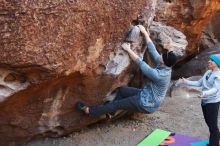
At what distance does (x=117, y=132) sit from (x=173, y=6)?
11.9 ft

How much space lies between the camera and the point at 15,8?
375cm

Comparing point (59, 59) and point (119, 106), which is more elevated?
point (59, 59)

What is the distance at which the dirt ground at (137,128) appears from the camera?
5113 millimetres

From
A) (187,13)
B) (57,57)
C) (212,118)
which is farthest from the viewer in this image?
(187,13)

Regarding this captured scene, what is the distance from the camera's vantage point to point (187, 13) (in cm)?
840

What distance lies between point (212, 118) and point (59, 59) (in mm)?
1859

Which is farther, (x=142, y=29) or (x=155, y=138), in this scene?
(x=155, y=138)

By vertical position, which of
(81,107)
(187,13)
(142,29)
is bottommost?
(81,107)

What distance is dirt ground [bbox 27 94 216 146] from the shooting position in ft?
16.8

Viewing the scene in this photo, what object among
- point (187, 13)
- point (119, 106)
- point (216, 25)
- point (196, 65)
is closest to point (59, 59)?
point (119, 106)

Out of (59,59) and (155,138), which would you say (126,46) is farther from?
(155,138)

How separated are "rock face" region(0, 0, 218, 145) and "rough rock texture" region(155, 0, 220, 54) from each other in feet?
8.76

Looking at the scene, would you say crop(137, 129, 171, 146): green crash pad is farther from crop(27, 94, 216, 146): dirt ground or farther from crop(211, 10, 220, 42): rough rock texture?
crop(211, 10, 220, 42): rough rock texture

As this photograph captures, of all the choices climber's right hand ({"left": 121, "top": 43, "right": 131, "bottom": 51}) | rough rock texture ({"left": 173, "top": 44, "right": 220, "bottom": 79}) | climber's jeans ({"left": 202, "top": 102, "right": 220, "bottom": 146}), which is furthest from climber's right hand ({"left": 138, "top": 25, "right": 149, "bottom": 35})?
rough rock texture ({"left": 173, "top": 44, "right": 220, "bottom": 79})
